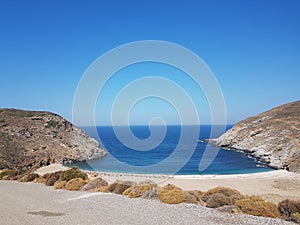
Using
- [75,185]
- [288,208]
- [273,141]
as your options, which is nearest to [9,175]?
[75,185]

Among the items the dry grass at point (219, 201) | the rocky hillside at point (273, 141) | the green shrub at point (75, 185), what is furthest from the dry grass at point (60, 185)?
the rocky hillside at point (273, 141)

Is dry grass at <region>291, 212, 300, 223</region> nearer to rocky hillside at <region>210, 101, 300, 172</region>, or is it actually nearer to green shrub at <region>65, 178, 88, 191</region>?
green shrub at <region>65, 178, 88, 191</region>

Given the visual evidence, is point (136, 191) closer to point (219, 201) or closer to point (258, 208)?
point (219, 201)

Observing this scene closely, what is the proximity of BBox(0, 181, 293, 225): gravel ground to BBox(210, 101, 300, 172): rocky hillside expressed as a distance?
119 ft

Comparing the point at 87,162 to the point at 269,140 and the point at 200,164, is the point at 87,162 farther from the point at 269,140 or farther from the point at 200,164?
the point at 269,140

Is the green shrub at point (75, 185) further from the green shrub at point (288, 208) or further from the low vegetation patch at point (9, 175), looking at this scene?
the green shrub at point (288, 208)

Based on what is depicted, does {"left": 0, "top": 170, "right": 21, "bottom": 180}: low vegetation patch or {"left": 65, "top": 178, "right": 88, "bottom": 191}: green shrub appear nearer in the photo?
{"left": 65, "top": 178, "right": 88, "bottom": 191}: green shrub

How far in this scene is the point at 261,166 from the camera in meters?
50.8

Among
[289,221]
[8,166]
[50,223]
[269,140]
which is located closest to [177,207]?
[289,221]

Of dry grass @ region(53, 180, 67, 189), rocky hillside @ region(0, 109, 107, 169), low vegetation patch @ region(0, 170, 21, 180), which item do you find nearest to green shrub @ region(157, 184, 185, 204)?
dry grass @ region(53, 180, 67, 189)

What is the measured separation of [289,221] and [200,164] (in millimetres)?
45362

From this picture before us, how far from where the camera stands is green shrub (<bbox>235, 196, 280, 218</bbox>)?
11703mm

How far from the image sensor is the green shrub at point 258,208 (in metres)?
11.7

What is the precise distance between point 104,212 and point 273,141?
58.5m
